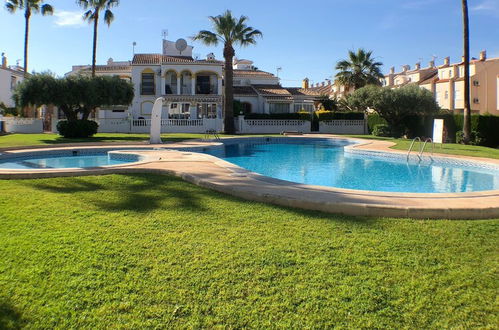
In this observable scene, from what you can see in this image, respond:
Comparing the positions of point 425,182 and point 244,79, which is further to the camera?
point 244,79

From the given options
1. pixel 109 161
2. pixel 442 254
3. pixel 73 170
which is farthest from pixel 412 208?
pixel 109 161

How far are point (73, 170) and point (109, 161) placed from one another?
6.10 metres

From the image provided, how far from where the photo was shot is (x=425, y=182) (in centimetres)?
1217

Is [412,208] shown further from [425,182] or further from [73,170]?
[73,170]

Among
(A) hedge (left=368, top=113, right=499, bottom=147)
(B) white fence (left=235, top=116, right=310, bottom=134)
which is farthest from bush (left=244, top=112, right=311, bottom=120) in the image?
(A) hedge (left=368, top=113, right=499, bottom=147)

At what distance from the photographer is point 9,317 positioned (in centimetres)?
363

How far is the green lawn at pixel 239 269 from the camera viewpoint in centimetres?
367

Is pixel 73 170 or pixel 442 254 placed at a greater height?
pixel 73 170

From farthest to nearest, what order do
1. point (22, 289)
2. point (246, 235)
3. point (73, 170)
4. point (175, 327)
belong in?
point (73, 170) < point (246, 235) < point (22, 289) < point (175, 327)

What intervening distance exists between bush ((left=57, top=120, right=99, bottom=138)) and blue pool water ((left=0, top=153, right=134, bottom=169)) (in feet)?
30.9

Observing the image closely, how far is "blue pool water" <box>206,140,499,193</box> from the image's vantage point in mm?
11469

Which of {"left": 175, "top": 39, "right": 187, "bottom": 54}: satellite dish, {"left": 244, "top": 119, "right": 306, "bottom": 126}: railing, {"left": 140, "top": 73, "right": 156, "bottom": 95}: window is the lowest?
{"left": 244, "top": 119, "right": 306, "bottom": 126}: railing

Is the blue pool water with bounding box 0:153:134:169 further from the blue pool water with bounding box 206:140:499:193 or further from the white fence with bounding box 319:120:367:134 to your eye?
the white fence with bounding box 319:120:367:134

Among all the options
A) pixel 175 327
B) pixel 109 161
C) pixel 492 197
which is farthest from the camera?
pixel 109 161
